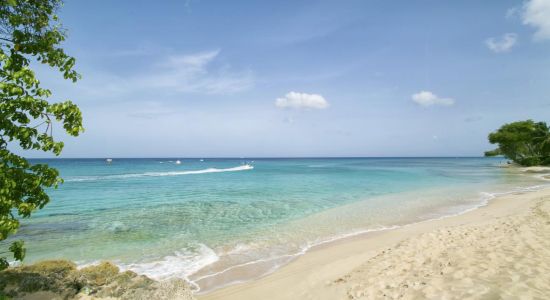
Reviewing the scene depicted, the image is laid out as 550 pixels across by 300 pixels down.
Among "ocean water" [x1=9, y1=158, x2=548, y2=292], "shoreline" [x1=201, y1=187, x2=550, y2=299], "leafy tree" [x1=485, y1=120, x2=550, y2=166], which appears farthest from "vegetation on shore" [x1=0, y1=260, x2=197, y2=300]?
"leafy tree" [x1=485, y1=120, x2=550, y2=166]

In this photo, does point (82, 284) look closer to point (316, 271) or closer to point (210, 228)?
point (316, 271)

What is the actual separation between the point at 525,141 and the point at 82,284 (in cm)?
8337

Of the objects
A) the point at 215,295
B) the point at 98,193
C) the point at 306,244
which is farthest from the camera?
the point at 98,193

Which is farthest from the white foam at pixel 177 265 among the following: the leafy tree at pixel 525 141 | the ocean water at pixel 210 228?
the leafy tree at pixel 525 141

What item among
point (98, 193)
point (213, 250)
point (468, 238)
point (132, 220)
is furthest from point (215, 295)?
point (98, 193)

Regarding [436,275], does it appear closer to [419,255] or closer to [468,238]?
[419,255]

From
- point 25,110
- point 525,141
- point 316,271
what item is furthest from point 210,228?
point 525,141

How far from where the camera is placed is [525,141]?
64.2 metres

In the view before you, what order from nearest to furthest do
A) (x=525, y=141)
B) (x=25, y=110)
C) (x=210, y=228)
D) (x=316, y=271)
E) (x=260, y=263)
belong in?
(x=25, y=110)
(x=316, y=271)
(x=260, y=263)
(x=210, y=228)
(x=525, y=141)

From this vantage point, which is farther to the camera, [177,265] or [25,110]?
[177,265]

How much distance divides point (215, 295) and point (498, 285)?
20.9ft

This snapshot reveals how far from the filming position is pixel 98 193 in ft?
94.1

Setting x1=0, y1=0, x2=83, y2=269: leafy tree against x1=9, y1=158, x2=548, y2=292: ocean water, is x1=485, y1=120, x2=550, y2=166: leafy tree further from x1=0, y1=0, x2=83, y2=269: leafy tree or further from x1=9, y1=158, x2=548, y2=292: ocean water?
x1=0, y1=0, x2=83, y2=269: leafy tree

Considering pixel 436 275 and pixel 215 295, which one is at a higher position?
pixel 436 275
